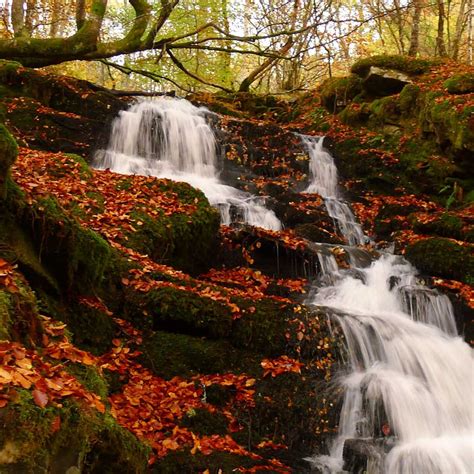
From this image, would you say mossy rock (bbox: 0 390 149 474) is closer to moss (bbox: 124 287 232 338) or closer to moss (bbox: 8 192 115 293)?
moss (bbox: 8 192 115 293)

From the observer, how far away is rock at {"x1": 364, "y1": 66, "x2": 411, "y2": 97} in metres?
15.5

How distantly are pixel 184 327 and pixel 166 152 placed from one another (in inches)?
332

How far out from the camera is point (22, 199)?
4531mm

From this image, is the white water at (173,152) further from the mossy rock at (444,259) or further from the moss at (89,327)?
the moss at (89,327)

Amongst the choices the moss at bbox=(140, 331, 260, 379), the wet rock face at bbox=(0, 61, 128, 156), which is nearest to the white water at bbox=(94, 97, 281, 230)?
the wet rock face at bbox=(0, 61, 128, 156)

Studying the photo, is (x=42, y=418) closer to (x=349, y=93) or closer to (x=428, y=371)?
(x=428, y=371)

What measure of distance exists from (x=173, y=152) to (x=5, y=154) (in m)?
9.53

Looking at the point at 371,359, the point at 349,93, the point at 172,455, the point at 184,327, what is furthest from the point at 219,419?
the point at 349,93

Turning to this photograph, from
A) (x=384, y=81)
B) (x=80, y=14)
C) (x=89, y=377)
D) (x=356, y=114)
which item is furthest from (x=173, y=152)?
(x=89, y=377)

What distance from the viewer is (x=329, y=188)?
14016 mm

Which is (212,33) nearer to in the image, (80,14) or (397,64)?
(397,64)

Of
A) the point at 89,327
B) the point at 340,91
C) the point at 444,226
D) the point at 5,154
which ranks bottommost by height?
the point at 89,327

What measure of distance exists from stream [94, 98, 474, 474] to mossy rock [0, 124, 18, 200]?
4.16 meters

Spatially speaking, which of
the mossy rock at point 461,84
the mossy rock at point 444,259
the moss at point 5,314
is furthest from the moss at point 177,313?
the mossy rock at point 461,84
